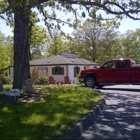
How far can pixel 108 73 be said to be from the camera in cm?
1672

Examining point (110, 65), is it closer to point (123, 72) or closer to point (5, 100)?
point (123, 72)

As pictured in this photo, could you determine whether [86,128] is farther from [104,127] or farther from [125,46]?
[125,46]

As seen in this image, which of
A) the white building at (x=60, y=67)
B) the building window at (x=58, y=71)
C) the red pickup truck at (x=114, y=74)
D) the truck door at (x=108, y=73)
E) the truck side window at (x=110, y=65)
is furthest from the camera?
the building window at (x=58, y=71)

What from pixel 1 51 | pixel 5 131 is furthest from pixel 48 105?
pixel 1 51

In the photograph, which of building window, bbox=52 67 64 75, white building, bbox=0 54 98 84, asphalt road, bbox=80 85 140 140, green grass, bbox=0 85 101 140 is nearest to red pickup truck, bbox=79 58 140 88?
asphalt road, bbox=80 85 140 140

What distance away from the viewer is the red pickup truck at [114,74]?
15.9m

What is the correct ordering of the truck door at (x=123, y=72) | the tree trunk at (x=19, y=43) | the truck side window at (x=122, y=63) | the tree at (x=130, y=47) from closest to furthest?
1. the tree trunk at (x=19, y=43)
2. the truck door at (x=123, y=72)
3. the truck side window at (x=122, y=63)
4. the tree at (x=130, y=47)

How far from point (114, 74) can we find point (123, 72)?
0.63m

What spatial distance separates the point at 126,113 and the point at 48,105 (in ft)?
8.45

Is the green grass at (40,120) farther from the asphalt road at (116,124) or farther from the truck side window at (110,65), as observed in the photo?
the truck side window at (110,65)

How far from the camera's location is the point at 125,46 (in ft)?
191

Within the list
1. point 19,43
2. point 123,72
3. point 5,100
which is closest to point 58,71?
point 123,72

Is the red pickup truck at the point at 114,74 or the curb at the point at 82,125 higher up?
the red pickup truck at the point at 114,74

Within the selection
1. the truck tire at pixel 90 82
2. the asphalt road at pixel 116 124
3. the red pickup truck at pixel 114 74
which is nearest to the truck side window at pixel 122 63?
the red pickup truck at pixel 114 74
